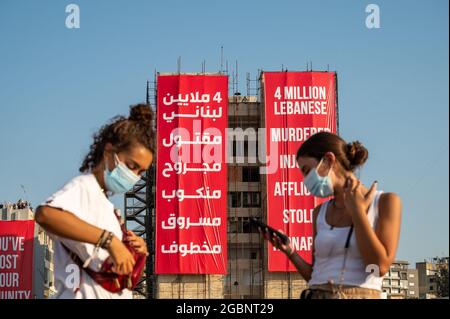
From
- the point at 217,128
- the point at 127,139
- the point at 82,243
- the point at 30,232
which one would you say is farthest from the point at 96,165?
the point at 30,232

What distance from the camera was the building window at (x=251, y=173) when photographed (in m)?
56.1

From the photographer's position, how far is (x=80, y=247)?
4.07 meters

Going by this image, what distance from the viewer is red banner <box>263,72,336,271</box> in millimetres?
41500

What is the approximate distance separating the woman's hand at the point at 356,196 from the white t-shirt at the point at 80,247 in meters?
1.11

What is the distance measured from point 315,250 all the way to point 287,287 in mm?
43362

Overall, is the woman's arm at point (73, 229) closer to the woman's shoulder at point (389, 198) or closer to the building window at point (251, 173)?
the woman's shoulder at point (389, 198)

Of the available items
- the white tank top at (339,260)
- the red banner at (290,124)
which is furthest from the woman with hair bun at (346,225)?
the red banner at (290,124)

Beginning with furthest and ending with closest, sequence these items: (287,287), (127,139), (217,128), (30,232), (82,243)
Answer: (30,232)
(287,287)
(217,128)
(127,139)
(82,243)

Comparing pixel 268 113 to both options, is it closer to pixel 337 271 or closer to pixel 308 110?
pixel 308 110

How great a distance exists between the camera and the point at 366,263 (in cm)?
416

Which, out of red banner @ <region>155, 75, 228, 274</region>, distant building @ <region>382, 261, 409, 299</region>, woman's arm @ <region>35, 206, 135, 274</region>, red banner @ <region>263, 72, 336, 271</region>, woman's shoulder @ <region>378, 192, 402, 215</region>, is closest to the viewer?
woman's arm @ <region>35, 206, 135, 274</region>

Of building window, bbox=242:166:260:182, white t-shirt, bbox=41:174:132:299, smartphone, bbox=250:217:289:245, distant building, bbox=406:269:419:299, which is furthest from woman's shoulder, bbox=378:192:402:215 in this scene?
distant building, bbox=406:269:419:299

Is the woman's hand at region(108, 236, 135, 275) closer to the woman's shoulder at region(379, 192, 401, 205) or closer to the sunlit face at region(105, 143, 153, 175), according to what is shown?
the sunlit face at region(105, 143, 153, 175)

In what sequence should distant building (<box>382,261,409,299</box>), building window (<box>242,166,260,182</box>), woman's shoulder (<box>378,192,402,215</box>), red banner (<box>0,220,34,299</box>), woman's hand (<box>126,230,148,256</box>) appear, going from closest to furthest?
1. woman's shoulder (<box>378,192,402,215</box>)
2. woman's hand (<box>126,230,148,256</box>)
3. red banner (<box>0,220,34,299</box>)
4. building window (<box>242,166,260,182</box>)
5. distant building (<box>382,261,409,299</box>)
